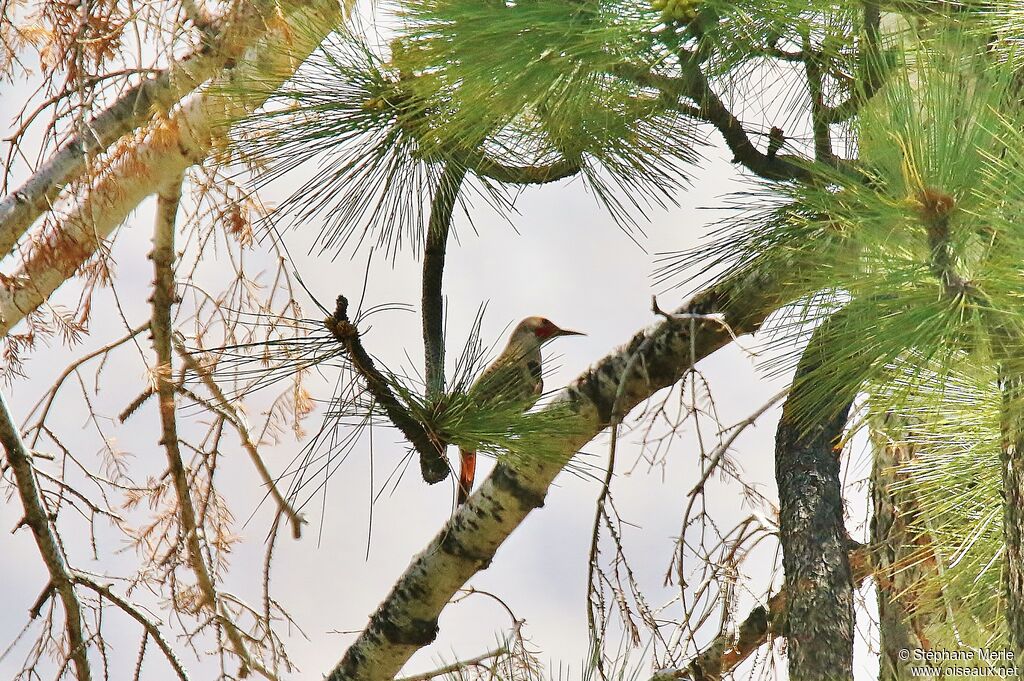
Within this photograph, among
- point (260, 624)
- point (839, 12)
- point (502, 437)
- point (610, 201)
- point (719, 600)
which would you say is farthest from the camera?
point (260, 624)

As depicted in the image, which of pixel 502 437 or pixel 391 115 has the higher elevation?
pixel 391 115

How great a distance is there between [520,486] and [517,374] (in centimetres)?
33

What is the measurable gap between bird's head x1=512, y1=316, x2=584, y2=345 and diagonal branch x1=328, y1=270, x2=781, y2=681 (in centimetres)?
17

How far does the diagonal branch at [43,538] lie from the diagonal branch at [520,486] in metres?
0.46

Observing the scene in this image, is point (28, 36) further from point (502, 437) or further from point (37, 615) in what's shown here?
point (502, 437)

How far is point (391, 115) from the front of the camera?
1383mm

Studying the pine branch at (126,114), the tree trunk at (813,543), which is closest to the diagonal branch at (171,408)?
the pine branch at (126,114)

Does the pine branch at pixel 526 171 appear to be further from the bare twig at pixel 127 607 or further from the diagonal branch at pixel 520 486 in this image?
the bare twig at pixel 127 607

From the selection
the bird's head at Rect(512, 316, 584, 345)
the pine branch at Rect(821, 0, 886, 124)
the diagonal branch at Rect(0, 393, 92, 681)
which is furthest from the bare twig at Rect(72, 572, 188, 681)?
the pine branch at Rect(821, 0, 886, 124)

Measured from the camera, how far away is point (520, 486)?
1766 mm

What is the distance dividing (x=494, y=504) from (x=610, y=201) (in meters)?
0.56

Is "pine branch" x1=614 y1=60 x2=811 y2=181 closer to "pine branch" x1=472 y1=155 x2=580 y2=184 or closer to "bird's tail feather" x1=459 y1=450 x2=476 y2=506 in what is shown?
"pine branch" x1=472 y1=155 x2=580 y2=184

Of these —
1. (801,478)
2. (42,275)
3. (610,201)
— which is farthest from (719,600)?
(42,275)

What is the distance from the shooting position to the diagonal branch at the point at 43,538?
1777 mm
